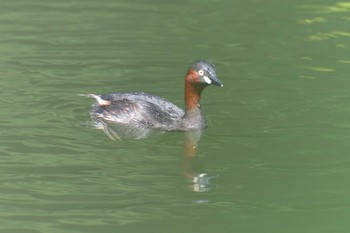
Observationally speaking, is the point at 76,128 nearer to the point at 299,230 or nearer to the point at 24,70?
the point at 24,70

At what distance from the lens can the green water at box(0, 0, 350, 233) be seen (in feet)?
31.1

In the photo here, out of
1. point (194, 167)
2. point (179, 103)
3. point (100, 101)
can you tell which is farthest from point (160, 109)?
point (194, 167)

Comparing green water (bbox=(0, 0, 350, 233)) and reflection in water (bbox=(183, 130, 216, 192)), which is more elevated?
green water (bbox=(0, 0, 350, 233))

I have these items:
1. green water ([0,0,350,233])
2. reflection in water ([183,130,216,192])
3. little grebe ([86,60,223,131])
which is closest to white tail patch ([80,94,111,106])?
little grebe ([86,60,223,131])

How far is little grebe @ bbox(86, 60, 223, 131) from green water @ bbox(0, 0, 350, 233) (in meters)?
0.25

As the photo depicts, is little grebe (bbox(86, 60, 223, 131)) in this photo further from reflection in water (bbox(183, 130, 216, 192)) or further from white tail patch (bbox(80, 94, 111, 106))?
Result: reflection in water (bbox(183, 130, 216, 192))

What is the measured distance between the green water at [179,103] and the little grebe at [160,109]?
25cm

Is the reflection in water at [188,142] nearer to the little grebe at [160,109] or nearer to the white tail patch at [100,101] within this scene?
the little grebe at [160,109]

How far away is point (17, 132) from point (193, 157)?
1.97 metres

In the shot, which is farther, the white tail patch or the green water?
the white tail patch

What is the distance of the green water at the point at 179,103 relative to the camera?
9.47 meters

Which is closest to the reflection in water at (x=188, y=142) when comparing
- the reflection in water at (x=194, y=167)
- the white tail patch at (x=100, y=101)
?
the reflection in water at (x=194, y=167)

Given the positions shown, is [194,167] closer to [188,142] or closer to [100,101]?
[188,142]

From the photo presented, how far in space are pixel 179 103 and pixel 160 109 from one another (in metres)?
1.00
